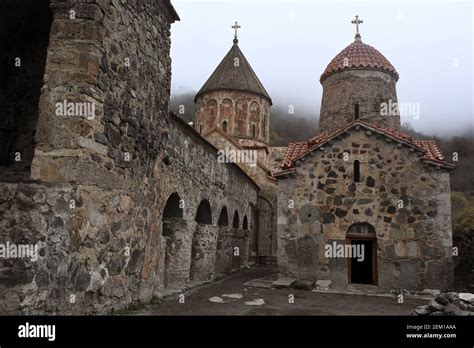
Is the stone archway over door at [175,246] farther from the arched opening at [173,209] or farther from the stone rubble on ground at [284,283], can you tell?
the stone rubble on ground at [284,283]

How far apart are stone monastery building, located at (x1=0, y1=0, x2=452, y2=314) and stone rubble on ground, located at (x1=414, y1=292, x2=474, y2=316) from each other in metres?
3.61

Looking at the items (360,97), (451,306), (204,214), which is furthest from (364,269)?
(451,306)

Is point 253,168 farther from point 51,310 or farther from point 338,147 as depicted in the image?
point 51,310

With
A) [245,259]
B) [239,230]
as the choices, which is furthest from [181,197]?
[245,259]

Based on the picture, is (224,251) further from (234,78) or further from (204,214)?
(234,78)

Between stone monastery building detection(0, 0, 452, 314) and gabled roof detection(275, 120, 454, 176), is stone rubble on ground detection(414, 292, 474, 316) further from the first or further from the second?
gabled roof detection(275, 120, 454, 176)

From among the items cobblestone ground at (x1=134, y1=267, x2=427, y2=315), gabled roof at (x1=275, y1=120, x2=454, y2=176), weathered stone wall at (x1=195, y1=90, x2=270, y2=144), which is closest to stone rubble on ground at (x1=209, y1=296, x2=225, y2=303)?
cobblestone ground at (x1=134, y1=267, x2=427, y2=315)

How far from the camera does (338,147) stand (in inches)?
468

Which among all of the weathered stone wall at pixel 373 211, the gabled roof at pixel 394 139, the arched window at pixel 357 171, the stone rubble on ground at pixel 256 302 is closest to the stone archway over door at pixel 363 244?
the weathered stone wall at pixel 373 211

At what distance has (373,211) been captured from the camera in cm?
1133

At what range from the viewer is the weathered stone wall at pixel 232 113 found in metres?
23.6

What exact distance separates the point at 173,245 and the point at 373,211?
5.61 meters

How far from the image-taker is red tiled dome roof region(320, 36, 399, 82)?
48.3 feet
